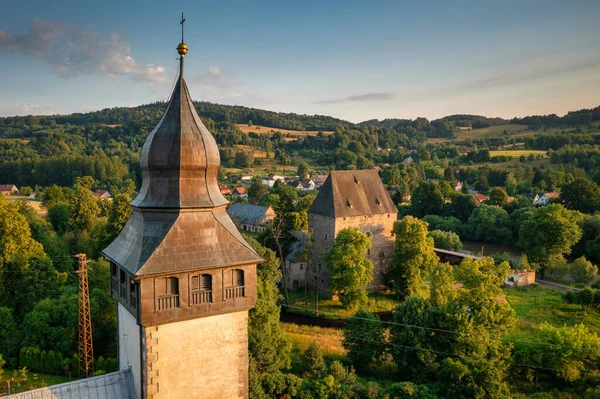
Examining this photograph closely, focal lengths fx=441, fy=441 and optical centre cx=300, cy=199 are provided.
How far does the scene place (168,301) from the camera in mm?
11391

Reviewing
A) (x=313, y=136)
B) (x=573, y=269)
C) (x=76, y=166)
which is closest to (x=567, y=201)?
(x=573, y=269)

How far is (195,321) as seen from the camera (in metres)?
11.8

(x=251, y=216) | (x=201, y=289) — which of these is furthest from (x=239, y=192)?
(x=201, y=289)

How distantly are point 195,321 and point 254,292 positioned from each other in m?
1.84

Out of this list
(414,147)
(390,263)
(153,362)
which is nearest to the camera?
(153,362)

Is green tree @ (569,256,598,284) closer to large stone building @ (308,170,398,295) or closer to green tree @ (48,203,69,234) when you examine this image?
large stone building @ (308,170,398,295)

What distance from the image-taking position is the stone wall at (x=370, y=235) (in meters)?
42.3

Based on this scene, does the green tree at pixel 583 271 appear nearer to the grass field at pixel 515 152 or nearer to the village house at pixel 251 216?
the village house at pixel 251 216

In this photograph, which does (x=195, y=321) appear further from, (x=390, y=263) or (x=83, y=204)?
(x=83, y=204)

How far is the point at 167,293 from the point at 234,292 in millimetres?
1860

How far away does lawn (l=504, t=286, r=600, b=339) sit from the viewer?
32906mm

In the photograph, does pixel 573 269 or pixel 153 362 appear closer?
pixel 153 362

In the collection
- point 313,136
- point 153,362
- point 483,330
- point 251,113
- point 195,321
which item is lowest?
point 483,330

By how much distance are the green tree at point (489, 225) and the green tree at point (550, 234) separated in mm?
14625
